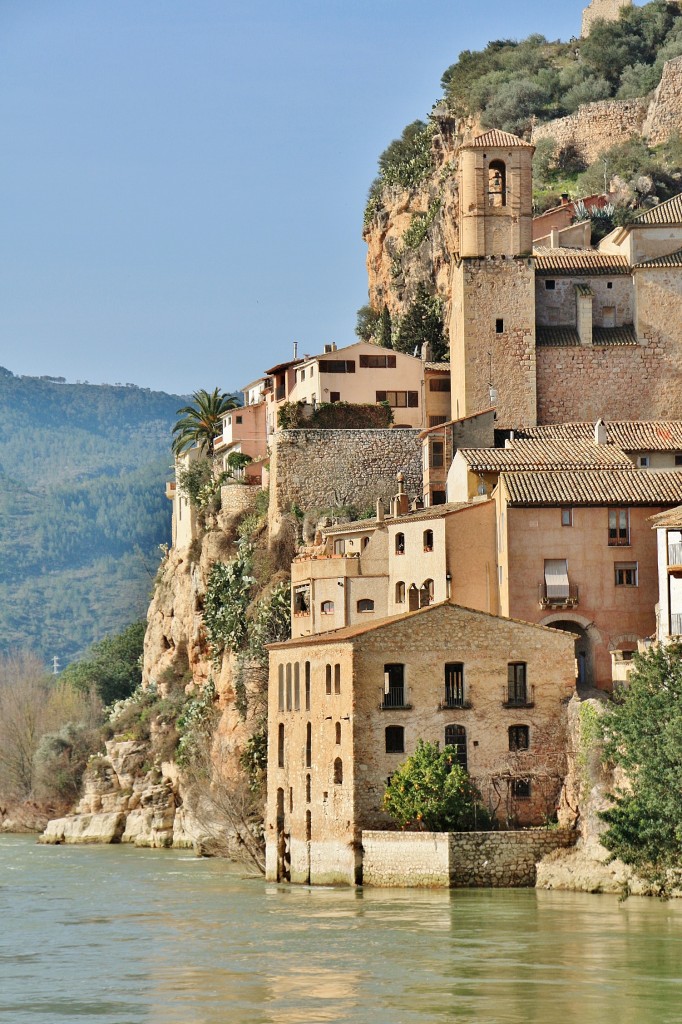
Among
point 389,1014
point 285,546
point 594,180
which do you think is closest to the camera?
point 389,1014

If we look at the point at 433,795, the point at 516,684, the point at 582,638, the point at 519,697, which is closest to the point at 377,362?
the point at 582,638

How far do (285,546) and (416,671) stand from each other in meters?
23.1

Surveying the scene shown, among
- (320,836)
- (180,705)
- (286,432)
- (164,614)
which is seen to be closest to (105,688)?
(164,614)

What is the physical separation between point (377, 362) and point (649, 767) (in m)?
34.9

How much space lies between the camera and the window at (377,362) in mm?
75562

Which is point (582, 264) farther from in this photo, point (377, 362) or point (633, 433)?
point (633, 433)

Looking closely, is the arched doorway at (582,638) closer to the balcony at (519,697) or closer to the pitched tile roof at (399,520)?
the pitched tile roof at (399,520)

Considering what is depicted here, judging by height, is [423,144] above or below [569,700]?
above

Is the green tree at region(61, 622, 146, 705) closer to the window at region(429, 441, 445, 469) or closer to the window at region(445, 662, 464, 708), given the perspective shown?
the window at region(429, 441, 445, 469)

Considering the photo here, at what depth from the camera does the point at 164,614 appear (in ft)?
274

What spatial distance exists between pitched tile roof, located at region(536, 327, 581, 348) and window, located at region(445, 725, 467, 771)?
25.7 meters

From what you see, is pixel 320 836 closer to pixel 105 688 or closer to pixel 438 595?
pixel 438 595

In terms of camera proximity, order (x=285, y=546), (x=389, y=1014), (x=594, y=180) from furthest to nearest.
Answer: (x=594, y=180) → (x=285, y=546) → (x=389, y=1014)

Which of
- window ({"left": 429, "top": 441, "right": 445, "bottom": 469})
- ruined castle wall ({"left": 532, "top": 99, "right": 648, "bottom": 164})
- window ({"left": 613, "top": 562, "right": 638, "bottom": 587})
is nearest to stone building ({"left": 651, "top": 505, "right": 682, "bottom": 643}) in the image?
window ({"left": 613, "top": 562, "right": 638, "bottom": 587})
